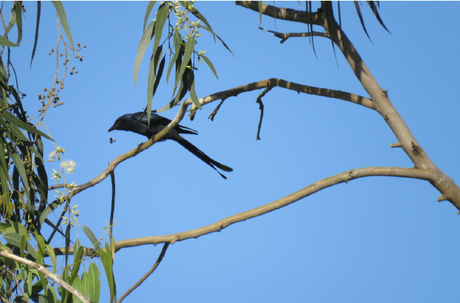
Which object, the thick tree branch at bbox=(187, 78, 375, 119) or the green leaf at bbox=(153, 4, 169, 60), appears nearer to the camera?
the green leaf at bbox=(153, 4, 169, 60)

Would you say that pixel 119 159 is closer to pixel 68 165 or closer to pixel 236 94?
pixel 68 165

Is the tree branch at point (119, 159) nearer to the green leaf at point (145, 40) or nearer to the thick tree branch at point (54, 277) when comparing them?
the green leaf at point (145, 40)

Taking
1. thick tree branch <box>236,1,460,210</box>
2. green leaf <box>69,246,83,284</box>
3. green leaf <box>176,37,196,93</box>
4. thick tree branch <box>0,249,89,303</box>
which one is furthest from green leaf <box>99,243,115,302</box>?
thick tree branch <box>236,1,460,210</box>

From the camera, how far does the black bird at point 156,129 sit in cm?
215

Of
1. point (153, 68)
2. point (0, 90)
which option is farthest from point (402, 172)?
point (0, 90)

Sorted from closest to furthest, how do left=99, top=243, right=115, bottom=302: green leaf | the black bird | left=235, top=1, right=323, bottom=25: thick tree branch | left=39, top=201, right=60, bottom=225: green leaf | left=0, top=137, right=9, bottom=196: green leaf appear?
1. left=99, top=243, right=115, bottom=302: green leaf
2. left=0, top=137, right=9, bottom=196: green leaf
3. left=39, top=201, right=60, bottom=225: green leaf
4. left=235, top=1, right=323, bottom=25: thick tree branch
5. the black bird

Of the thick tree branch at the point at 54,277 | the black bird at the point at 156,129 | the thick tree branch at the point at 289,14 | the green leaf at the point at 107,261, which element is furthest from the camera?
the black bird at the point at 156,129

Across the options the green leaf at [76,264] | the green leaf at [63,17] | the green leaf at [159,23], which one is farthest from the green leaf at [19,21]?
the green leaf at [76,264]

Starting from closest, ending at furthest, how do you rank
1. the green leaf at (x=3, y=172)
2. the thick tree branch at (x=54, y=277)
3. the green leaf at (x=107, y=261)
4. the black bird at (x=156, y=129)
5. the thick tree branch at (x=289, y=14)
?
the thick tree branch at (x=54, y=277) → the green leaf at (x=107, y=261) → the green leaf at (x=3, y=172) → the thick tree branch at (x=289, y=14) → the black bird at (x=156, y=129)

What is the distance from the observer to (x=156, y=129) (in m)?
2.66

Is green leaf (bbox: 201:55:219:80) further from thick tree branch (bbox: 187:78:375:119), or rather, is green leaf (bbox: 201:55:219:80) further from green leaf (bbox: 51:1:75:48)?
green leaf (bbox: 51:1:75:48)

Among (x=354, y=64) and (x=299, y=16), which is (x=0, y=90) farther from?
(x=354, y=64)

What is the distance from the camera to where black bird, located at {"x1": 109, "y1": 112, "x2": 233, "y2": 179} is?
84.8 inches

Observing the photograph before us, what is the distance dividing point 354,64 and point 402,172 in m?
0.44
